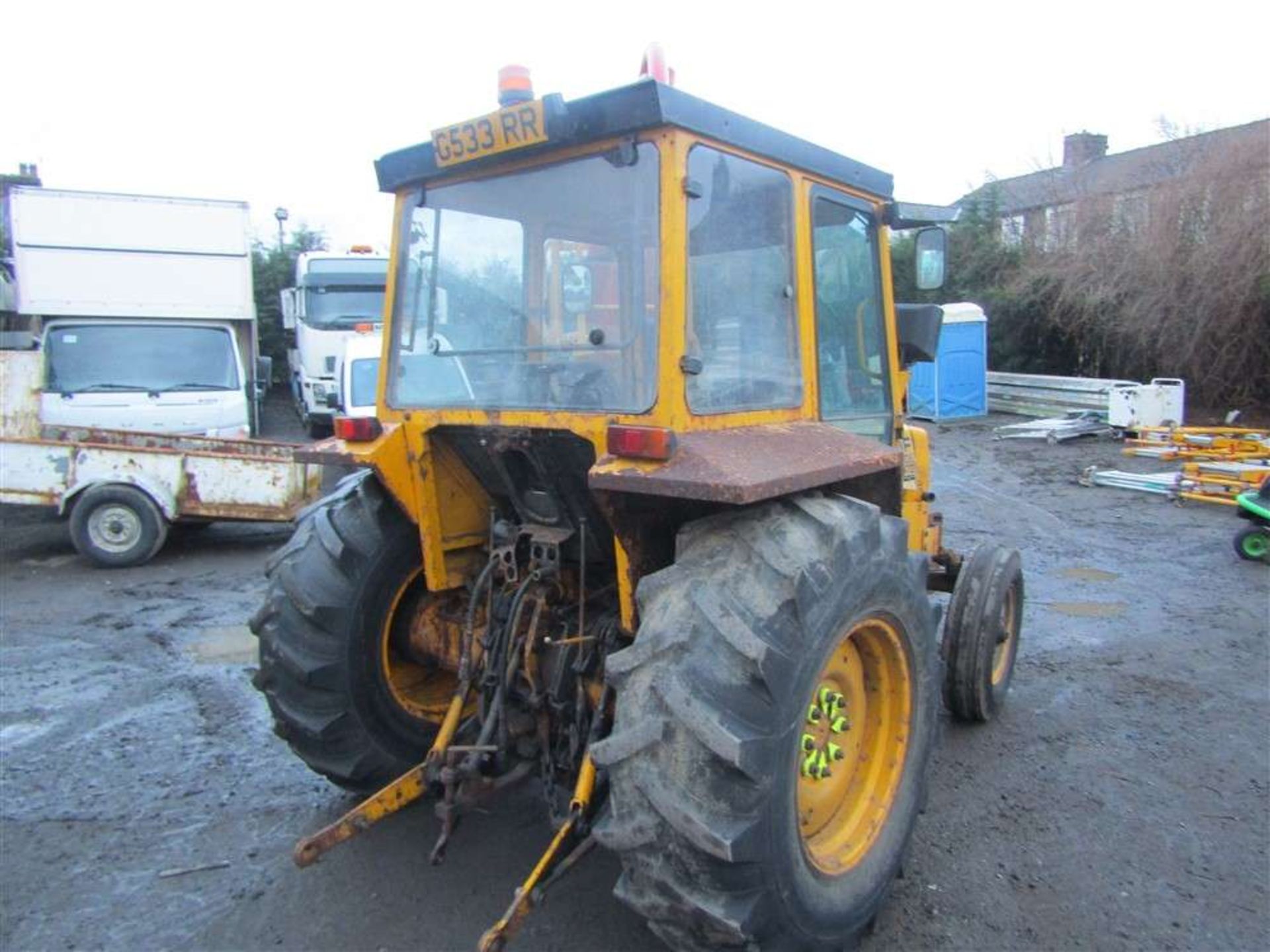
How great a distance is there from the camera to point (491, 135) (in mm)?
2809

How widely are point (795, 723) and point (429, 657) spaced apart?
1.61m

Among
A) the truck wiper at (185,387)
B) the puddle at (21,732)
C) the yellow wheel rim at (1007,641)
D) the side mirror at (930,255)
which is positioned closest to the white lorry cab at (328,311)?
the truck wiper at (185,387)

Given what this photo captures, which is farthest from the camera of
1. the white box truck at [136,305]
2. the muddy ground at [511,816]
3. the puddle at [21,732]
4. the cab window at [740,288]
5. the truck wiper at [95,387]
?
the white box truck at [136,305]

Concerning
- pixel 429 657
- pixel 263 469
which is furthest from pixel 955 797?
pixel 263 469

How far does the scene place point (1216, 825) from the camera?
11.5 ft

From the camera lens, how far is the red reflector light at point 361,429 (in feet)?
10.5

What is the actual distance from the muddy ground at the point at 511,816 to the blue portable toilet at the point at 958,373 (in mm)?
12317

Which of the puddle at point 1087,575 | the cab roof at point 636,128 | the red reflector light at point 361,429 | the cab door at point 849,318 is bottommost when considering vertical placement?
the puddle at point 1087,575

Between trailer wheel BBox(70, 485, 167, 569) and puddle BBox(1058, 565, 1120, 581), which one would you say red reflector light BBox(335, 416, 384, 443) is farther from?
puddle BBox(1058, 565, 1120, 581)

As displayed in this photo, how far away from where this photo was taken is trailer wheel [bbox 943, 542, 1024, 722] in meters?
4.14

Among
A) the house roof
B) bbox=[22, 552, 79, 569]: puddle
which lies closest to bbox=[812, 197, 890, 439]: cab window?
bbox=[22, 552, 79, 569]: puddle

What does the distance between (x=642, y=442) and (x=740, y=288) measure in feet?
2.24

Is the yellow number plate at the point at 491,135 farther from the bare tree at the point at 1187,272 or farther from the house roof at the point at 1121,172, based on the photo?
the house roof at the point at 1121,172

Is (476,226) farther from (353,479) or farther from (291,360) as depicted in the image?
(291,360)
